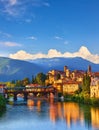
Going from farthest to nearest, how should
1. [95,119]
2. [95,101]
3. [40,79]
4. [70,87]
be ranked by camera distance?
[40,79] → [70,87] → [95,101] → [95,119]

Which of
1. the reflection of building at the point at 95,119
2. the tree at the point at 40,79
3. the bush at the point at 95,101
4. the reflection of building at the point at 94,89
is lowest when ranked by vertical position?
the reflection of building at the point at 95,119

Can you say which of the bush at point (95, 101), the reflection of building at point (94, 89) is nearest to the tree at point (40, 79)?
the reflection of building at point (94, 89)

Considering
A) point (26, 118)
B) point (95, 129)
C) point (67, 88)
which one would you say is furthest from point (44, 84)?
point (95, 129)

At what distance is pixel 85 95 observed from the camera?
7181 cm

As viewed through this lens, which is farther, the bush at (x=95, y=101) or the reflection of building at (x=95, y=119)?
the bush at (x=95, y=101)

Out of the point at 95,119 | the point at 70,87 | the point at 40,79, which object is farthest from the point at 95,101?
the point at 40,79

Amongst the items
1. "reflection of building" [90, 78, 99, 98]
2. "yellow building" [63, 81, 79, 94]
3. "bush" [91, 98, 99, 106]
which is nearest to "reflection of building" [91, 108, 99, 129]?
Result: "bush" [91, 98, 99, 106]

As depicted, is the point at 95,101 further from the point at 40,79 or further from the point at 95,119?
the point at 40,79

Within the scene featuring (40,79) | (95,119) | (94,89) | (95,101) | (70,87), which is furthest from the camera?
(40,79)

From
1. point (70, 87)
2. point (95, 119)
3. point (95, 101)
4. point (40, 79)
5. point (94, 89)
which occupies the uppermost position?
point (40, 79)

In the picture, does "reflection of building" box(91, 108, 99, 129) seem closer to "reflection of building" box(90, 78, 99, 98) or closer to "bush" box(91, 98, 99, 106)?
"bush" box(91, 98, 99, 106)

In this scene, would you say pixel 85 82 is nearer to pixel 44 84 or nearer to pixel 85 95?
pixel 85 95

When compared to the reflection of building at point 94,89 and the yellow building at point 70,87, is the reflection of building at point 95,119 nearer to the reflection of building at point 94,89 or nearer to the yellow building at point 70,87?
the reflection of building at point 94,89

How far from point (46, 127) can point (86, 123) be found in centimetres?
414
